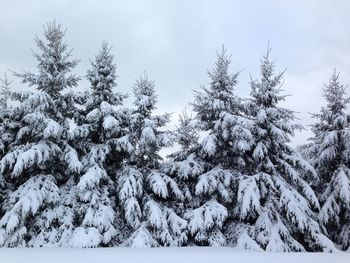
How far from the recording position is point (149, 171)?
17594 millimetres

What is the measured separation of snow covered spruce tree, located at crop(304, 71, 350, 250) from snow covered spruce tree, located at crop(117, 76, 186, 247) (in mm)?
8477

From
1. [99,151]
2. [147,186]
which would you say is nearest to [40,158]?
[99,151]

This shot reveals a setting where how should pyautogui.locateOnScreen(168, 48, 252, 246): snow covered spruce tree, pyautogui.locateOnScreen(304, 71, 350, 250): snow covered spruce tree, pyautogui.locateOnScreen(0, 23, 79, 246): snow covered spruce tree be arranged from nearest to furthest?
pyautogui.locateOnScreen(0, 23, 79, 246): snow covered spruce tree, pyautogui.locateOnScreen(168, 48, 252, 246): snow covered spruce tree, pyautogui.locateOnScreen(304, 71, 350, 250): snow covered spruce tree

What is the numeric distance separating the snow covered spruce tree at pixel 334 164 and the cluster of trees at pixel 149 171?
120 millimetres

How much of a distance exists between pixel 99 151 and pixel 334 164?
14.3 metres

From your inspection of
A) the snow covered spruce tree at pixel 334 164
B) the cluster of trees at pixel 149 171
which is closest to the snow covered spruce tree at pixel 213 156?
the cluster of trees at pixel 149 171

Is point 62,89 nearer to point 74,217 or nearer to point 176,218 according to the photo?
point 74,217

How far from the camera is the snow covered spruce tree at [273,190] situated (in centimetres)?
1566

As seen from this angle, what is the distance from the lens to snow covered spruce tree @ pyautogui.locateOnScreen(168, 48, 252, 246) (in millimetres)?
15867

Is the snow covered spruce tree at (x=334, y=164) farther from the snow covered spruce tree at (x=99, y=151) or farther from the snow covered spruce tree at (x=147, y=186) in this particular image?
the snow covered spruce tree at (x=99, y=151)

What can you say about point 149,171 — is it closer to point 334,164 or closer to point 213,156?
point 213,156

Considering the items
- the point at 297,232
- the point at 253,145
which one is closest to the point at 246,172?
the point at 253,145

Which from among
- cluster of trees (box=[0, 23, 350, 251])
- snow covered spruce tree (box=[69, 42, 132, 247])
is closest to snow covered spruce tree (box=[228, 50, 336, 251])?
cluster of trees (box=[0, 23, 350, 251])

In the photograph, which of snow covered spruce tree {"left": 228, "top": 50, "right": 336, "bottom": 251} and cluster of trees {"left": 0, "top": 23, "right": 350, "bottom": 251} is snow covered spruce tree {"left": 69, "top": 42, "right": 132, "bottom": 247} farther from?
snow covered spruce tree {"left": 228, "top": 50, "right": 336, "bottom": 251}
